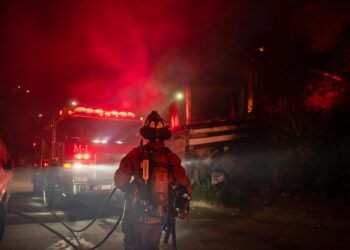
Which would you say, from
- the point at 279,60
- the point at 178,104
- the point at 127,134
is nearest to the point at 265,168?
the point at 127,134

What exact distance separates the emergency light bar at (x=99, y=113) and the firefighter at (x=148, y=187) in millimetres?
6968

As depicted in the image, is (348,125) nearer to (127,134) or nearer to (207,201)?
A: (207,201)

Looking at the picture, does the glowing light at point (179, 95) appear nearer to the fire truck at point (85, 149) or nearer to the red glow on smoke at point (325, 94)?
the red glow on smoke at point (325, 94)

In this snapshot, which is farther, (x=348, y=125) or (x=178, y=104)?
(x=178, y=104)

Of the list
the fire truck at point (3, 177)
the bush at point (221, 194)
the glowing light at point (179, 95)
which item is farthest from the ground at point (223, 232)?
the glowing light at point (179, 95)

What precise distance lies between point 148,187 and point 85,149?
678cm

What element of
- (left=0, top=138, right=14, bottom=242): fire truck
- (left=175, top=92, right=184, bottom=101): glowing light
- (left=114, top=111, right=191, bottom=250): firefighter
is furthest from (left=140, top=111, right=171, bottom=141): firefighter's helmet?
(left=175, top=92, right=184, bottom=101): glowing light

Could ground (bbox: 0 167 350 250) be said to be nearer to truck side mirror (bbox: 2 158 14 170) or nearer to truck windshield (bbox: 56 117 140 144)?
truck side mirror (bbox: 2 158 14 170)

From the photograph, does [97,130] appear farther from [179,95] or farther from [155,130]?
[179,95]

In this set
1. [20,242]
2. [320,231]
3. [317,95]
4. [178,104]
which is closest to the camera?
[20,242]

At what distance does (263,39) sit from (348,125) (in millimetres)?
8361

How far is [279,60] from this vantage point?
1548 centimetres

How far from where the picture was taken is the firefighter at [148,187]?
148 inches

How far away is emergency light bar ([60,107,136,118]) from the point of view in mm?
10609
